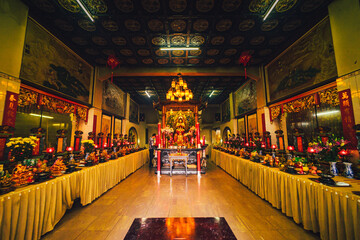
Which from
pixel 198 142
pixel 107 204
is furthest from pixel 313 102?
pixel 107 204

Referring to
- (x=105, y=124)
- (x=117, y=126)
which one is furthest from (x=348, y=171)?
(x=117, y=126)

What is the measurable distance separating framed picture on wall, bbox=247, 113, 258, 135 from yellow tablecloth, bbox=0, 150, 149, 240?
8002mm

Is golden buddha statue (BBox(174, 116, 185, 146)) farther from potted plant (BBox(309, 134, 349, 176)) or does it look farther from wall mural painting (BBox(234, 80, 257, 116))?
potted plant (BBox(309, 134, 349, 176))

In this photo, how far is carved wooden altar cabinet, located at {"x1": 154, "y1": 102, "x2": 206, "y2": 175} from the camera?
21.6ft

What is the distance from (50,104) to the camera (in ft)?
15.1

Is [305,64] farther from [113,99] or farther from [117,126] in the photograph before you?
[117,126]

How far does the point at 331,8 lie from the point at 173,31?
4538 millimetres

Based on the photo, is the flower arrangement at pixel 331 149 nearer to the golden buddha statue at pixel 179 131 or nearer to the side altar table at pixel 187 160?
the side altar table at pixel 187 160

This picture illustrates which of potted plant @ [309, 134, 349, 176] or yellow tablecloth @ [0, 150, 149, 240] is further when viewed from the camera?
potted plant @ [309, 134, 349, 176]

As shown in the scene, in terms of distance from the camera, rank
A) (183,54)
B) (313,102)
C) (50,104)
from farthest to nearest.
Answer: (183,54), (50,104), (313,102)

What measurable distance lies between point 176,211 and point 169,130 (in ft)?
14.2

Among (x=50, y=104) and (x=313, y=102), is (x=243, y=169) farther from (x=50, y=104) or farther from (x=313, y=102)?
(x=50, y=104)

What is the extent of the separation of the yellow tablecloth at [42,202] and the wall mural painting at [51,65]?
128 inches

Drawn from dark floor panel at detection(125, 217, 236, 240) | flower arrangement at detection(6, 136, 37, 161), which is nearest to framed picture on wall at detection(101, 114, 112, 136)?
flower arrangement at detection(6, 136, 37, 161)
